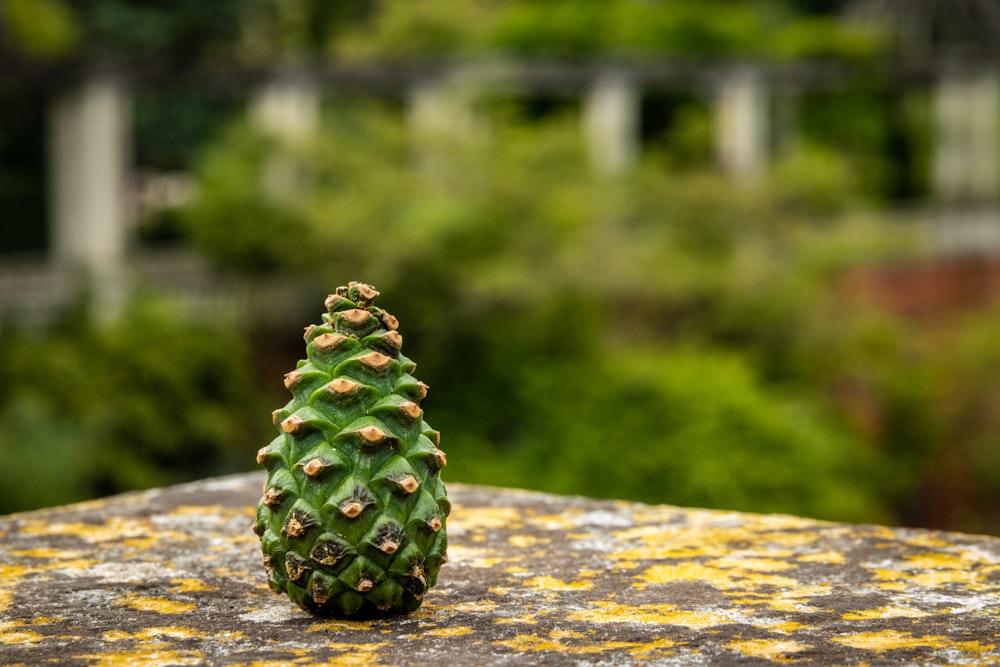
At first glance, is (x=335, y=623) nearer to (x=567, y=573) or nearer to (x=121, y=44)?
(x=567, y=573)

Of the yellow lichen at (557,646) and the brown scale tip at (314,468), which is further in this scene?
the brown scale tip at (314,468)

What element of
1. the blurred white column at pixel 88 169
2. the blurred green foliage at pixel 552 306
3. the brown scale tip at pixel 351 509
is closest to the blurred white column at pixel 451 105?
the blurred green foliage at pixel 552 306

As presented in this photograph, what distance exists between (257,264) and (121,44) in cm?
1008

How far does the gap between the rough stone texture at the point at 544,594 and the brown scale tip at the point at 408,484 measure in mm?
244

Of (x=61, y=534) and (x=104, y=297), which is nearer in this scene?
(x=61, y=534)

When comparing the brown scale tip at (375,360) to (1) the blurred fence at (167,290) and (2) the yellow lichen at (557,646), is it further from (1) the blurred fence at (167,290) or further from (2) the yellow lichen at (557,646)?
(1) the blurred fence at (167,290)

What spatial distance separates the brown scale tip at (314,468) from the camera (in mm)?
2771

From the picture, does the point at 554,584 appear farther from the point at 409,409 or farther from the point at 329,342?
the point at 329,342

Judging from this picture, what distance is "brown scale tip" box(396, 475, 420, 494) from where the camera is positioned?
2785 millimetres

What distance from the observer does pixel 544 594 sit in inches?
118

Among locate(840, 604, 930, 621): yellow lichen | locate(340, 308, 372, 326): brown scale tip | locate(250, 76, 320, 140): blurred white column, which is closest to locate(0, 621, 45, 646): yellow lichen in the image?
locate(340, 308, 372, 326): brown scale tip

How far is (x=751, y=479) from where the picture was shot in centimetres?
1491

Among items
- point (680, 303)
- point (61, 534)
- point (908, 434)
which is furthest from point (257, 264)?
point (61, 534)

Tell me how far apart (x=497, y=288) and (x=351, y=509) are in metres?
12.8
